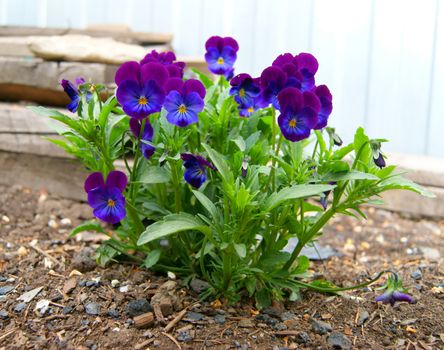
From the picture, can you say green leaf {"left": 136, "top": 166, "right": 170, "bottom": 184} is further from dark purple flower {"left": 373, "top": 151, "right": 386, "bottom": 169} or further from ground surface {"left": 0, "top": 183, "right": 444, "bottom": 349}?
dark purple flower {"left": 373, "top": 151, "right": 386, "bottom": 169}

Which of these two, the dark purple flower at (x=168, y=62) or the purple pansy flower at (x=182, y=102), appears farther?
the dark purple flower at (x=168, y=62)

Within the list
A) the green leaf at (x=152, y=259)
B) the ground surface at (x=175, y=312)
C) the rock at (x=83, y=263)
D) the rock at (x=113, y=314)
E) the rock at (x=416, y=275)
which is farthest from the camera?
the rock at (x=416, y=275)

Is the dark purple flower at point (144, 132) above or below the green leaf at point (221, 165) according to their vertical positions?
above

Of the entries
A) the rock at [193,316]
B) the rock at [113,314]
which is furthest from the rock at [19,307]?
the rock at [193,316]

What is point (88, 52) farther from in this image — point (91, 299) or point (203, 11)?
point (91, 299)

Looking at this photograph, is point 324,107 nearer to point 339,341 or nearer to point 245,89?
point 245,89

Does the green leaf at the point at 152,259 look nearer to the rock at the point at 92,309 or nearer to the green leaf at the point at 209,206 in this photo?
the rock at the point at 92,309

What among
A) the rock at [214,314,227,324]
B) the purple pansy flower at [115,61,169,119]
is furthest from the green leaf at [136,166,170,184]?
the rock at [214,314,227,324]
